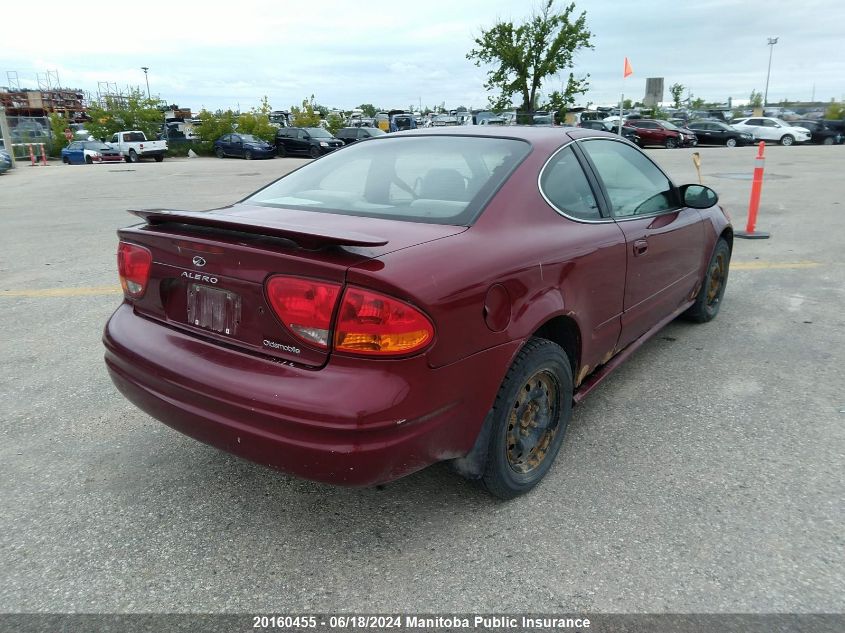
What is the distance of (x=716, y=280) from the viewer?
4.96 metres

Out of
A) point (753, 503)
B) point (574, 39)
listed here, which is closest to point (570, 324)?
point (753, 503)

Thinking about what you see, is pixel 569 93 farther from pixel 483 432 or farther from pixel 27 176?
pixel 483 432

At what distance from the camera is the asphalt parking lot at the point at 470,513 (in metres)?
2.15

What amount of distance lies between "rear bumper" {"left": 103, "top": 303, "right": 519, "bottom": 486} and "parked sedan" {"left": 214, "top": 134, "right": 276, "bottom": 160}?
31.1 meters

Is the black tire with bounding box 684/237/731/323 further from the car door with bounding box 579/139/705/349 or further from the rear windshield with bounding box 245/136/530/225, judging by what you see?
the rear windshield with bounding box 245/136/530/225

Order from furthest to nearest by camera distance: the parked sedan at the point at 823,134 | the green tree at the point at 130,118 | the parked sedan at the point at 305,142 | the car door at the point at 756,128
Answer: the green tree at the point at 130,118 → the parked sedan at the point at 823,134 → the car door at the point at 756,128 → the parked sedan at the point at 305,142

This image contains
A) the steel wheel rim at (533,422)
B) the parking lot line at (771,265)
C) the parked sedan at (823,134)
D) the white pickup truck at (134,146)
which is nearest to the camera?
the steel wheel rim at (533,422)

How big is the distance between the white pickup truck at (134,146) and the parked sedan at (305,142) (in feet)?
21.9

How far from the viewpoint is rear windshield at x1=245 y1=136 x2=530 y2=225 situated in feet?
8.75

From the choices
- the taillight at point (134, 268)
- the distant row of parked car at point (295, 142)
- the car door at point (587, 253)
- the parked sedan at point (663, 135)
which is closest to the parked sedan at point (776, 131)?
the parked sedan at point (663, 135)

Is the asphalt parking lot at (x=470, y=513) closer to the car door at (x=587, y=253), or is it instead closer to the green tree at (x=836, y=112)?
the car door at (x=587, y=253)

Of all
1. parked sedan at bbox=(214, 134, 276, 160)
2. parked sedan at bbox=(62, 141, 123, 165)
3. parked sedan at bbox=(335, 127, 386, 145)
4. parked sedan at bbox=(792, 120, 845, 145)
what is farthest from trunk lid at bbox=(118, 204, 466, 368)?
parked sedan at bbox=(792, 120, 845, 145)

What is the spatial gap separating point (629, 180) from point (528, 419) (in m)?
1.76

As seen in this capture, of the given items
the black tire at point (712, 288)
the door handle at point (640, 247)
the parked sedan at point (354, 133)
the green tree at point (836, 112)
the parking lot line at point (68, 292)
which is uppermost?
the green tree at point (836, 112)
